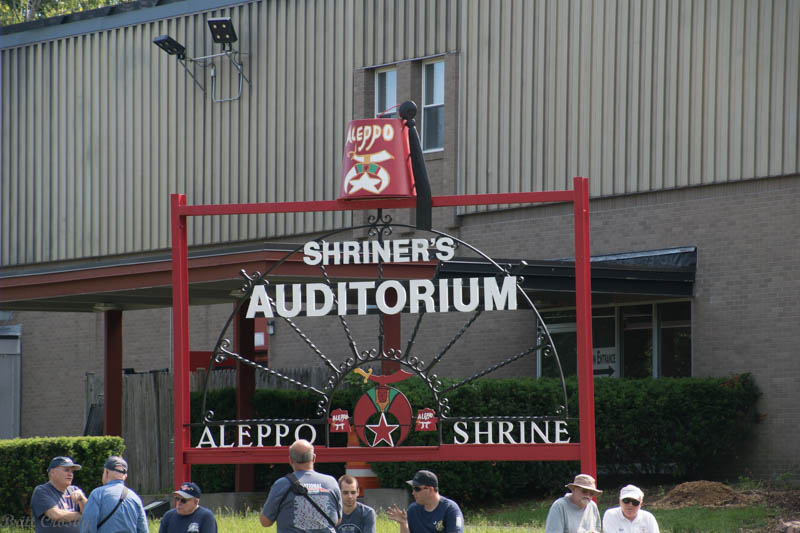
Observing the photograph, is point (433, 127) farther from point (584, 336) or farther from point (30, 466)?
point (584, 336)

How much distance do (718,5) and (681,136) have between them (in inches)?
79.0

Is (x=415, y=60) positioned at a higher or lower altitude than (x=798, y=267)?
higher

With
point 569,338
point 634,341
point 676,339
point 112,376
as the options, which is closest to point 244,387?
point 112,376

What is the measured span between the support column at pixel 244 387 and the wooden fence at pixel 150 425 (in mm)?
2571

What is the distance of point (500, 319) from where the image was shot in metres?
21.4

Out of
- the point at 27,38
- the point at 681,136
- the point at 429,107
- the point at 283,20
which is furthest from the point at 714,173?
the point at 27,38

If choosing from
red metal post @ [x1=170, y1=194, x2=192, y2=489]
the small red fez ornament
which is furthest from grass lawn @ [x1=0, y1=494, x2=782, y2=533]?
the small red fez ornament

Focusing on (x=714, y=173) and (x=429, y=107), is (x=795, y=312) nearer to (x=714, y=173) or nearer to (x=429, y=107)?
(x=714, y=173)

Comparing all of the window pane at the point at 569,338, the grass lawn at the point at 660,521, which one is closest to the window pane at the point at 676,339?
the window pane at the point at 569,338

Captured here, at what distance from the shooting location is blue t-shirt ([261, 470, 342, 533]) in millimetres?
8156

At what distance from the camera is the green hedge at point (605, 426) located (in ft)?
53.0

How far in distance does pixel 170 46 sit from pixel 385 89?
4.69 metres

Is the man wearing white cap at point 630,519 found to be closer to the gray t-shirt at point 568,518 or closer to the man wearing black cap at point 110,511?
the gray t-shirt at point 568,518

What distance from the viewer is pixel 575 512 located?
928 cm
